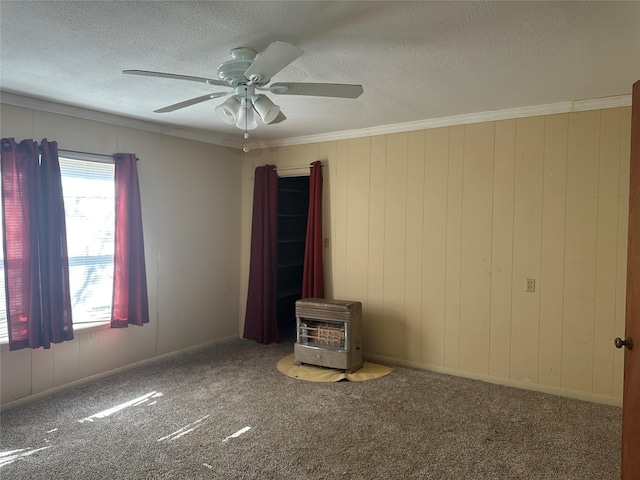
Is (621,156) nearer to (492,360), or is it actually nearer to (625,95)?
(625,95)

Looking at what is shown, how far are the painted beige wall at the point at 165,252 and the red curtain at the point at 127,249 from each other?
17 cm

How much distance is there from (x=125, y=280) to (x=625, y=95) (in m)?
4.19

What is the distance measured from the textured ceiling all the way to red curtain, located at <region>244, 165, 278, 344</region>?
152 centimetres

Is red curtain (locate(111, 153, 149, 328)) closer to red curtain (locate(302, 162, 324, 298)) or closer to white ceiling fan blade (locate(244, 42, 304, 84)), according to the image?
red curtain (locate(302, 162, 324, 298))

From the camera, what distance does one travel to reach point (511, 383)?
3643 mm

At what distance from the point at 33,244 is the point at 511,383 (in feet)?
12.7

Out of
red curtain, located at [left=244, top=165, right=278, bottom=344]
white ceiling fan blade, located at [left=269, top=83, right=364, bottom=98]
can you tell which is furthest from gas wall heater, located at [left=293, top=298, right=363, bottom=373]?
white ceiling fan blade, located at [left=269, top=83, right=364, bottom=98]

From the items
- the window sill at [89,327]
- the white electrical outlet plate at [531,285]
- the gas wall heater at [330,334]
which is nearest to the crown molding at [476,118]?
the white electrical outlet plate at [531,285]

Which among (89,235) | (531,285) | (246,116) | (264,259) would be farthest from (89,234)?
(531,285)

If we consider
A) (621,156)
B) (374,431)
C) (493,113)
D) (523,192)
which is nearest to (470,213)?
(523,192)

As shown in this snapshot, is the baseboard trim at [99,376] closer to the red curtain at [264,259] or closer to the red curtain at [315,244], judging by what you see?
the red curtain at [264,259]

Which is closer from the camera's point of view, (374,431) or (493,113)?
(374,431)

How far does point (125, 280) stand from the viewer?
3.91 m

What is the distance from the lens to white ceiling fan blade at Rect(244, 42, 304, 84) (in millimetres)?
1845
